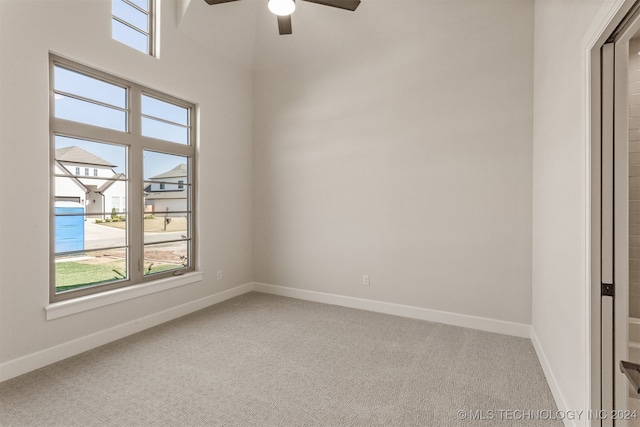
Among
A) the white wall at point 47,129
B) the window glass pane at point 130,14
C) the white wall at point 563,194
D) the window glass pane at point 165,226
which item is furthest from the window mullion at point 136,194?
the white wall at point 563,194

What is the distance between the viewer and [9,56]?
2363 millimetres

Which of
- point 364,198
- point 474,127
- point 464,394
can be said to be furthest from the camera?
point 364,198

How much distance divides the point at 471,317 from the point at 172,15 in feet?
14.9

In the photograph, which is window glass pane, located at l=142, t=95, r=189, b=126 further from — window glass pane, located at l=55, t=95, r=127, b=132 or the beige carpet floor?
the beige carpet floor

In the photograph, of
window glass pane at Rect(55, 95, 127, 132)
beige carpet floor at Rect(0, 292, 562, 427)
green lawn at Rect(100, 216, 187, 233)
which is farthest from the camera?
green lawn at Rect(100, 216, 187, 233)

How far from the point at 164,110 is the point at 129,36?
75 centimetres

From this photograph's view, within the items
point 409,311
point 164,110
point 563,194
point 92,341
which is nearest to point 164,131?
point 164,110

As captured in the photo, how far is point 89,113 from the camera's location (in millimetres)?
2959

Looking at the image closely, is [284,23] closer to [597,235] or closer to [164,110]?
[164,110]

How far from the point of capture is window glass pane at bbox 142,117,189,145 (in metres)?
3.50

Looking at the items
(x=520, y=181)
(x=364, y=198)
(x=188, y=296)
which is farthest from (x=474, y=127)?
(x=188, y=296)

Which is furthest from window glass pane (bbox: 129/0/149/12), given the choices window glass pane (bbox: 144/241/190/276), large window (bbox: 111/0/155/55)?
window glass pane (bbox: 144/241/190/276)

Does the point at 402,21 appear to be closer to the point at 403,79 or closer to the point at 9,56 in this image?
the point at 403,79

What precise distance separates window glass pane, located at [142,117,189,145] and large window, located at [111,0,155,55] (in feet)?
2.33
